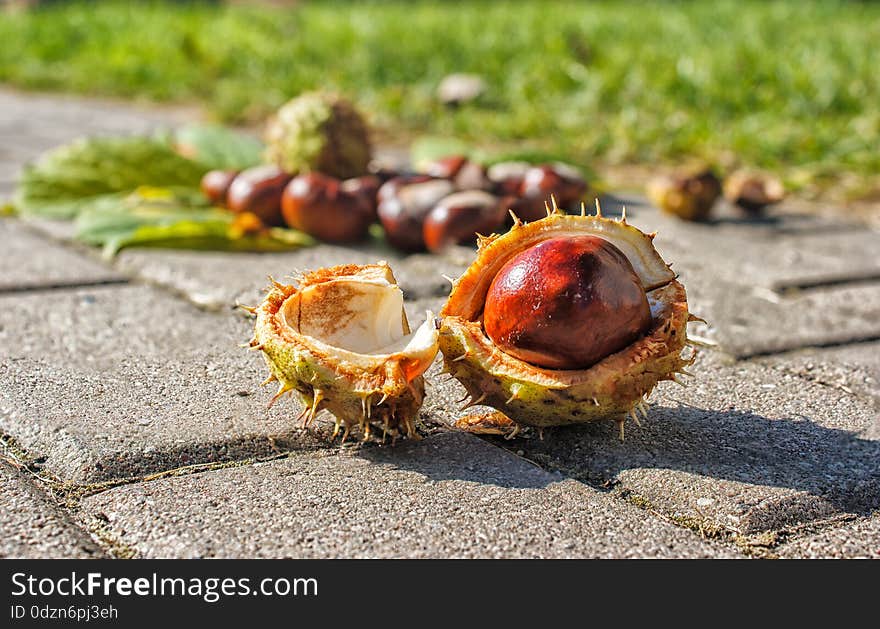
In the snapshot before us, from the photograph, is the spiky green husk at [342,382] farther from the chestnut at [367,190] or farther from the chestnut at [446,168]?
the chestnut at [446,168]

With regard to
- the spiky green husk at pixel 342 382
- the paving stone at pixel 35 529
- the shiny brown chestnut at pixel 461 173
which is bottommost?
the shiny brown chestnut at pixel 461 173

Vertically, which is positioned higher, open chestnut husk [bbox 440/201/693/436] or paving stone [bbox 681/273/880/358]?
open chestnut husk [bbox 440/201/693/436]

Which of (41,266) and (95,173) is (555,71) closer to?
(95,173)

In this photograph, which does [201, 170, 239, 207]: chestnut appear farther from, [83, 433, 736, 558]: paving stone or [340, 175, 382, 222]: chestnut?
[83, 433, 736, 558]: paving stone

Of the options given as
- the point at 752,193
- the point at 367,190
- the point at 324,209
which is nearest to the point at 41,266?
the point at 324,209

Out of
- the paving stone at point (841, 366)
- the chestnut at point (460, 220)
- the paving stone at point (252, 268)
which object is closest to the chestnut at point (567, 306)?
the paving stone at point (841, 366)

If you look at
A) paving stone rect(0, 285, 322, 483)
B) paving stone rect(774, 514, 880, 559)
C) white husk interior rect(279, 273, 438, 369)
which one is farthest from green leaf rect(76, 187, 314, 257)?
paving stone rect(774, 514, 880, 559)
